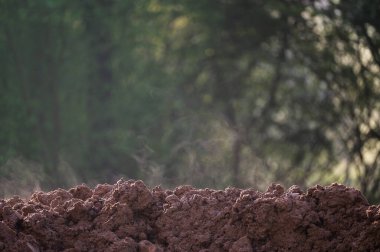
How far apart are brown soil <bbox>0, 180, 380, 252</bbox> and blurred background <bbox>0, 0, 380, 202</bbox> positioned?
6.23 metres

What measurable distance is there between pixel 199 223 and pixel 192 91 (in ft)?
32.4

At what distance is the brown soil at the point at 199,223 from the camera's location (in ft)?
14.4

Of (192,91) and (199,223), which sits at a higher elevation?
(192,91)

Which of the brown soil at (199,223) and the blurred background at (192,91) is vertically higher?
the blurred background at (192,91)

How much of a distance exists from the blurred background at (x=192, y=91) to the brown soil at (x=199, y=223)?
6.23 meters

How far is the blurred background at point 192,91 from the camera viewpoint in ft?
38.8

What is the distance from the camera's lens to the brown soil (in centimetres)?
438

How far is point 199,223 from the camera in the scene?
15.1 feet

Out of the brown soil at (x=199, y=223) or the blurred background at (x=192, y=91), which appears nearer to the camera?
the brown soil at (x=199, y=223)

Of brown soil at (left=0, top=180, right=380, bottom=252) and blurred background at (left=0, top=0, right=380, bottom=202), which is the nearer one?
brown soil at (left=0, top=180, right=380, bottom=252)

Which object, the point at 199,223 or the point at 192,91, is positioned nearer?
the point at 199,223

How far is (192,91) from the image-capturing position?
14.4 metres

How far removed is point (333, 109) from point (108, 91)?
12.0ft

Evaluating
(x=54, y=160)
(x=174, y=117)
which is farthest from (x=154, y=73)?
(x=54, y=160)
